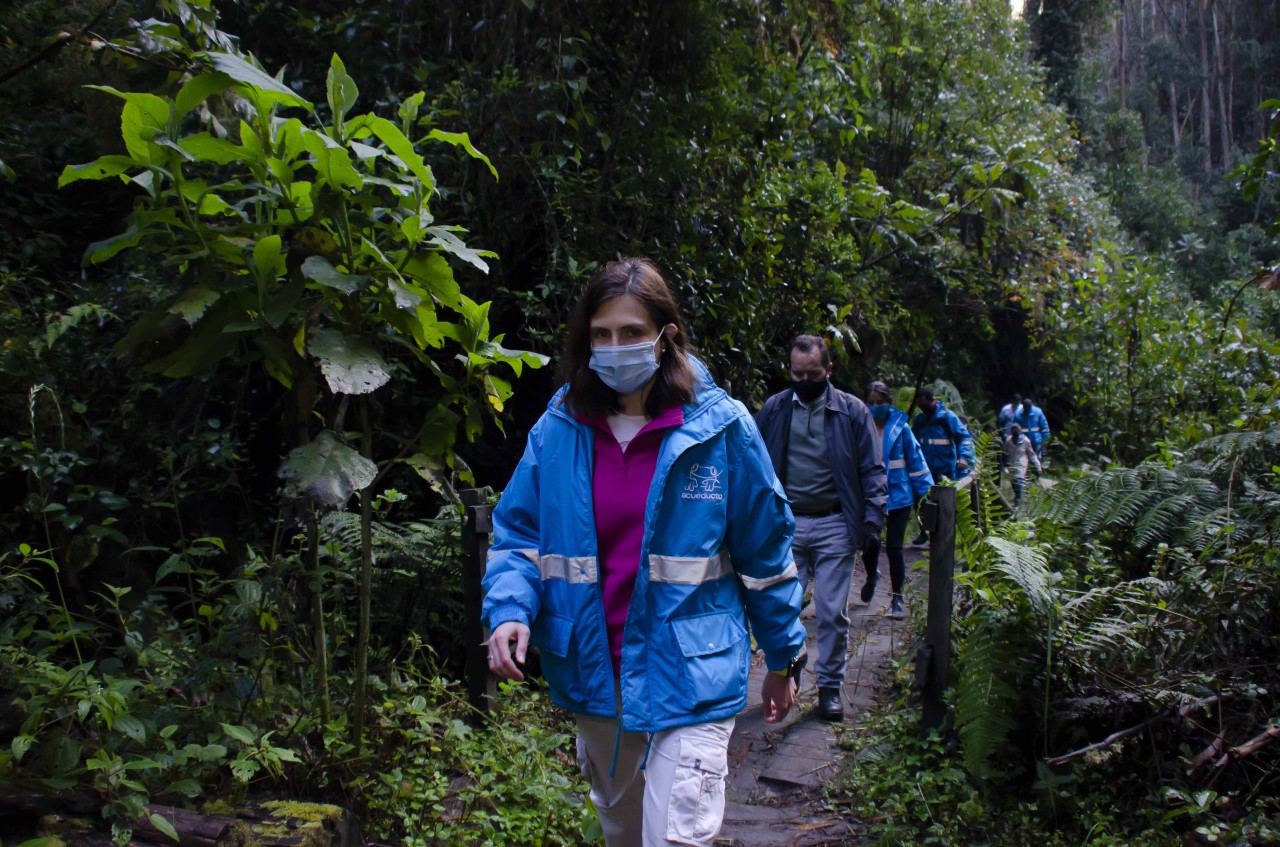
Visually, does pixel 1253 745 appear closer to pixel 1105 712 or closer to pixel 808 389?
pixel 1105 712

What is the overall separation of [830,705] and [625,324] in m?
3.87

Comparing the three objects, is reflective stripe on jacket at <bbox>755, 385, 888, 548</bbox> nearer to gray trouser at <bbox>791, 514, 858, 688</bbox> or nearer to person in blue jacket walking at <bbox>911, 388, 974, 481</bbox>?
gray trouser at <bbox>791, 514, 858, 688</bbox>

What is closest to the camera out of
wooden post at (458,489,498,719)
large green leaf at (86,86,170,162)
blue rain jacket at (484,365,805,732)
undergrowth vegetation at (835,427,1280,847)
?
blue rain jacket at (484,365,805,732)

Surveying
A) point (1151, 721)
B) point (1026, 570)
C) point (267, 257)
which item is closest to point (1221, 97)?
point (1026, 570)

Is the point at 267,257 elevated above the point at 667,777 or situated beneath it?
elevated above

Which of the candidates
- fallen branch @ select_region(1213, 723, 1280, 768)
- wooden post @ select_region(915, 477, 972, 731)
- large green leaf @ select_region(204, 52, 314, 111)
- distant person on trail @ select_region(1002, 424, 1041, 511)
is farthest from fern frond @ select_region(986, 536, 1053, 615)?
distant person on trail @ select_region(1002, 424, 1041, 511)

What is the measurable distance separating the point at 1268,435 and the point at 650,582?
5121 millimetres

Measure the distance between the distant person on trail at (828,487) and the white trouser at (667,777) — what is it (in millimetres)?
3262

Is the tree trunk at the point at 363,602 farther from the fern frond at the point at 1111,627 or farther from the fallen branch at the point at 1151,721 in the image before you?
the fern frond at the point at 1111,627

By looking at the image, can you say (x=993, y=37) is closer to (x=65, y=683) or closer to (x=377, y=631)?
(x=377, y=631)

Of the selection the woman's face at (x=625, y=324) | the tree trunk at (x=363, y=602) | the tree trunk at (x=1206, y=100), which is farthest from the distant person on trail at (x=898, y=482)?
the tree trunk at (x=1206, y=100)

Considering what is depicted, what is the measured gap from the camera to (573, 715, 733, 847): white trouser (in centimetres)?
245

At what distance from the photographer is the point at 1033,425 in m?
15.2

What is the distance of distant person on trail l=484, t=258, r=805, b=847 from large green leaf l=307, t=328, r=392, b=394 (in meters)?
0.66
